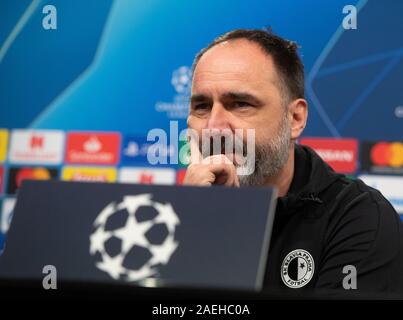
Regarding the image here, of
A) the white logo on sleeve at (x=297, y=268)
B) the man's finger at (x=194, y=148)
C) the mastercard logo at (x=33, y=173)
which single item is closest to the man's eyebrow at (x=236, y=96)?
the man's finger at (x=194, y=148)

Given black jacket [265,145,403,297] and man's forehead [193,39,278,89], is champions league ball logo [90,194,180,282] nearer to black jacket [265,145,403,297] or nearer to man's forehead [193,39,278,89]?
black jacket [265,145,403,297]

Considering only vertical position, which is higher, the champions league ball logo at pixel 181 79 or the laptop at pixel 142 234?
the champions league ball logo at pixel 181 79

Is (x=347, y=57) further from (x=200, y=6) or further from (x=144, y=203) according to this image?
(x=144, y=203)

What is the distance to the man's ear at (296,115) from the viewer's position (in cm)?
160

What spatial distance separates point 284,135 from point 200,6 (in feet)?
3.50

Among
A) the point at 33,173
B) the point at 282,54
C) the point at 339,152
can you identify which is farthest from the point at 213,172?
the point at 33,173

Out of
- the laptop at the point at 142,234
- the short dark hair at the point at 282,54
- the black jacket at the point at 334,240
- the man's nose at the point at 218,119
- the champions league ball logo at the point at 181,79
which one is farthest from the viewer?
the champions league ball logo at the point at 181,79

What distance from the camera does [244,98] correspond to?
1.45 meters

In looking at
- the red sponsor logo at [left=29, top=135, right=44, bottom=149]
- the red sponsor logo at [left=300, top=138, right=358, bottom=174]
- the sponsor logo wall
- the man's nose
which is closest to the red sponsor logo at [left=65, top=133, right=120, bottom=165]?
the sponsor logo wall

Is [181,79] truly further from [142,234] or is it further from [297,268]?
[142,234]

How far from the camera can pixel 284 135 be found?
1.55m

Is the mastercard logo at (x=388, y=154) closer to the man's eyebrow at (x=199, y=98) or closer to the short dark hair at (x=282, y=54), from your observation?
the short dark hair at (x=282, y=54)

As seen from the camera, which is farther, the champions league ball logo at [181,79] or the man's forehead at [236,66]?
the champions league ball logo at [181,79]

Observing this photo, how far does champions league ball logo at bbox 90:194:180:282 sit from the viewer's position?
584mm
